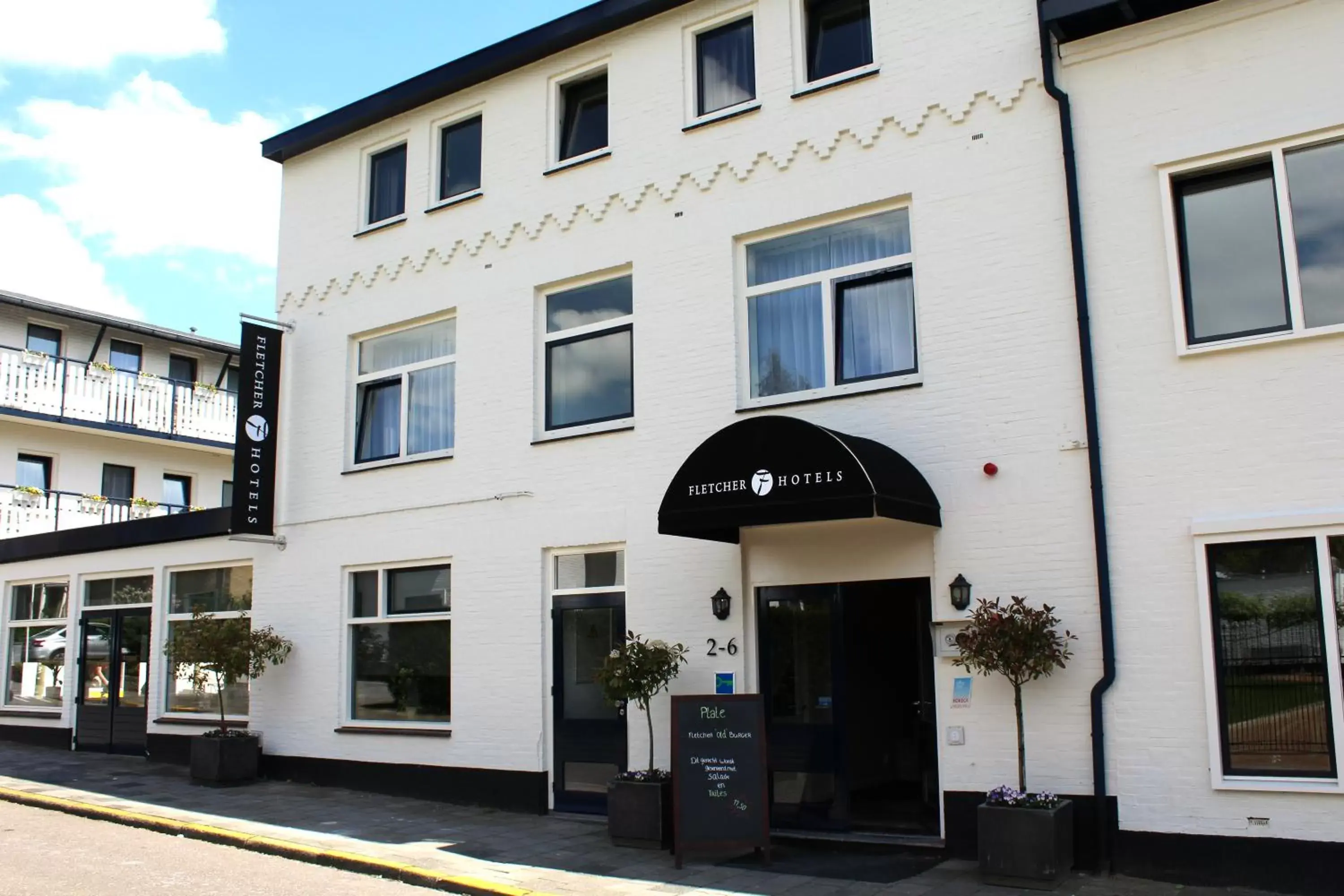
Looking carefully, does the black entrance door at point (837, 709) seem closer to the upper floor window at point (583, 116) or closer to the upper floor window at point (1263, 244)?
the upper floor window at point (1263, 244)

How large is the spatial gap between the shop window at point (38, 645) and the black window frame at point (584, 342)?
10.3m

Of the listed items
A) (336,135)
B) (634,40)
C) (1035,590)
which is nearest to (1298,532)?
(1035,590)

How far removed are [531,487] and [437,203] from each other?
3.96 m

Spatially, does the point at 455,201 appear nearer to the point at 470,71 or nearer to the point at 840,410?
the point at 470,71

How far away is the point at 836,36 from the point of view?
11516mm

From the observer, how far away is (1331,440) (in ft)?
27.2

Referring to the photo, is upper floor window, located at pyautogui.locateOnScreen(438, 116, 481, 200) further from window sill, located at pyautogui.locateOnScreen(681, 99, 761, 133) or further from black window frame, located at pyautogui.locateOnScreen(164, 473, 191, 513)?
black window frame, located at pyautogui.locateOnScreen(164, 473, 191, 513)

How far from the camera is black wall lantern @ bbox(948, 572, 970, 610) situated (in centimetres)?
970

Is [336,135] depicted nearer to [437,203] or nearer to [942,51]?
[437,203]

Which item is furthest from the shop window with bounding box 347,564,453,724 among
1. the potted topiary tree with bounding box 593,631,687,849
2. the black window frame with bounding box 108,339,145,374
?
the black window frame with bounding box 108,339,145,374

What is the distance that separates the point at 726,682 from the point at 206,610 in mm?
8703

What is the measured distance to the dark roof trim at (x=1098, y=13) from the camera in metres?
9.20

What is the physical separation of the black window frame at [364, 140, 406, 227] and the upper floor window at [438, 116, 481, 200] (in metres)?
0.62

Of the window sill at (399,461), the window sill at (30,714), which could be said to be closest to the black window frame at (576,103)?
the window sill at (399,461)
